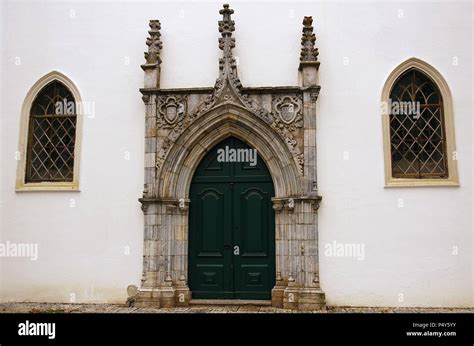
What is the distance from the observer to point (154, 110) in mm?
8172

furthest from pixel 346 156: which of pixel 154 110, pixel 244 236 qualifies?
pixel 154 110

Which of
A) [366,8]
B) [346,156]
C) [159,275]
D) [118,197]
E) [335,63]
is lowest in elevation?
[159,275]

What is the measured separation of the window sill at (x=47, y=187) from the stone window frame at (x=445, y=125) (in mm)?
5457

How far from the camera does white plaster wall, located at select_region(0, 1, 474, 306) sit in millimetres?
7751

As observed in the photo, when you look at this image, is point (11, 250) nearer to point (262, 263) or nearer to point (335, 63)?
point (262, 263)

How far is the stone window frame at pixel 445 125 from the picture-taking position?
7863mm

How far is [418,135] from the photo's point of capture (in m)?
8.09

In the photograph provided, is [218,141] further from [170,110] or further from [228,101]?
[170,110]

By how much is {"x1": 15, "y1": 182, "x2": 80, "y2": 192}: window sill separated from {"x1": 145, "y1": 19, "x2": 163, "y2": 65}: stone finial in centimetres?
258

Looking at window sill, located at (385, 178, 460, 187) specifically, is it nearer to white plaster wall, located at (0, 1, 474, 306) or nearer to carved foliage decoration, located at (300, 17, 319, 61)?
A: white plaster wall, located at (0, 1, 474, 306)

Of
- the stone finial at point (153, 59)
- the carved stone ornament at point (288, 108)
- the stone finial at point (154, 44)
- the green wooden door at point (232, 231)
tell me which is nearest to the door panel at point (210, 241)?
the green wooden door at point (232, 231)

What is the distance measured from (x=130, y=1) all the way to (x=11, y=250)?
5031mm

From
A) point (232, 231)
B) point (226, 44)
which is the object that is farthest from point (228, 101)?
point (232, 231)

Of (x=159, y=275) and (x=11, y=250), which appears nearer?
(x=159, y=275)
